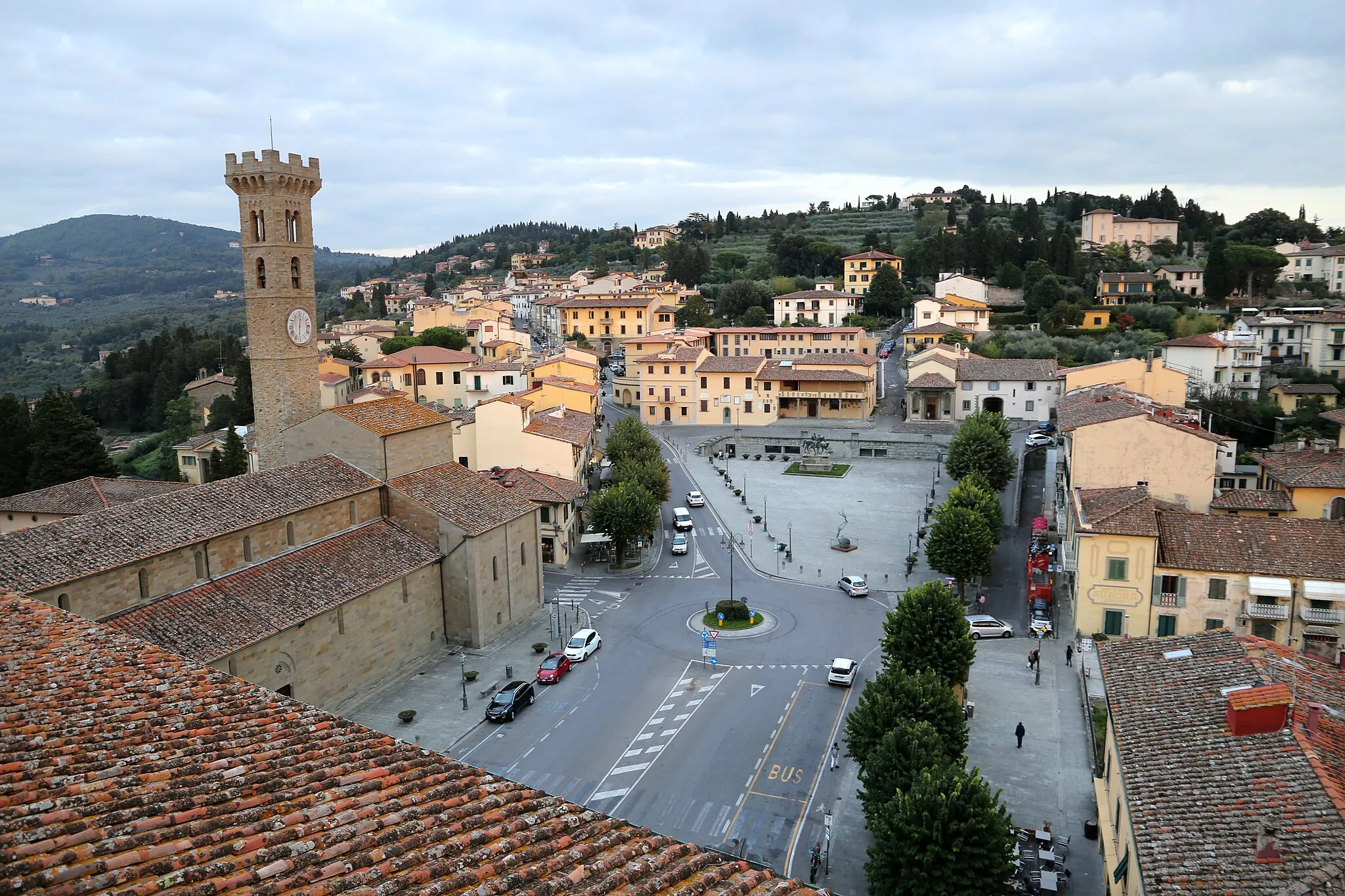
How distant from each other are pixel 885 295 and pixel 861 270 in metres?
9.58

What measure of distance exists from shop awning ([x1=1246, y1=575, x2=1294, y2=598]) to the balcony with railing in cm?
70

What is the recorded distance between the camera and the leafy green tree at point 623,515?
43.2 meters

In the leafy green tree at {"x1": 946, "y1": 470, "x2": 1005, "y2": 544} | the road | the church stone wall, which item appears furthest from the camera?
the leafy green tree at {"x1": 946, "y1": 470, "x2": 1005, "y2": 544}

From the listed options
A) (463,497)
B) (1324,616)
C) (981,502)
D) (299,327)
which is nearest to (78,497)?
(299,327)

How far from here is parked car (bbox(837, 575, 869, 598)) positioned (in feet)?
132

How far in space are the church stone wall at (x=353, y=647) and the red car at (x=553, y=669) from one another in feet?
14.9

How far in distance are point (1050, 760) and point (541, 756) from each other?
48.0 ft

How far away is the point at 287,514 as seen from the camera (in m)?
28.9

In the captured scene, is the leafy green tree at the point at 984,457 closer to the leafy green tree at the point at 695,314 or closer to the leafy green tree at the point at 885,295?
the leafy green tree at the point at 695,314

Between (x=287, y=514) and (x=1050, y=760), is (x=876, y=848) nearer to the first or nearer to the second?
(x=1050, y=760)

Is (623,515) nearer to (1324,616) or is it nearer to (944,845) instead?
(944,845)

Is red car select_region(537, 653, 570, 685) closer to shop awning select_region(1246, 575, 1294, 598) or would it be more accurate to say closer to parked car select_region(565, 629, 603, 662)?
parked car select_region(565, 629, 603, 662)

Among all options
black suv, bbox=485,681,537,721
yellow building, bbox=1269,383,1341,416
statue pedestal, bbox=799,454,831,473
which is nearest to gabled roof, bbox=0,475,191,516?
black suv, bbox=485,681,537,721

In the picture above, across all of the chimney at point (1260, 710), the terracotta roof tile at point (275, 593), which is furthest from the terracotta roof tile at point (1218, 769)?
the terracotta roof tile at point (275, 593)
